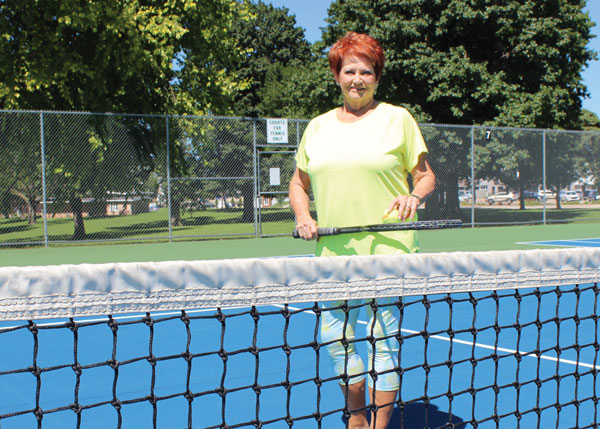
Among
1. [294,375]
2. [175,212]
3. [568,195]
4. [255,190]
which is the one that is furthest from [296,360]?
[568,195]

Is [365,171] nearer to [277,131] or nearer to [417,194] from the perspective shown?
[417,194]

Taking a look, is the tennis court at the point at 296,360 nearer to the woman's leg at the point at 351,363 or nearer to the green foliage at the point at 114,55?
the woman's leg at the point at 351,363

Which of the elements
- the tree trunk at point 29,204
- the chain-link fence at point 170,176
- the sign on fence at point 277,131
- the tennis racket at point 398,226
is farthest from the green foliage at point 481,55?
the tennis racket at point 398,226

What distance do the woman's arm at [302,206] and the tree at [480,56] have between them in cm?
A: 1923

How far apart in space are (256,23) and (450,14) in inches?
934

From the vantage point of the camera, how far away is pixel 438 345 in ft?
15.6

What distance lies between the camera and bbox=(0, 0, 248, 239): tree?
490 inches

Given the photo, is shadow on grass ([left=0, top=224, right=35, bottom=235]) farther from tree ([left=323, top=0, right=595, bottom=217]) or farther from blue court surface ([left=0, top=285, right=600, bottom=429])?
tree ([left=323, top=0, right=595, bottom=217])

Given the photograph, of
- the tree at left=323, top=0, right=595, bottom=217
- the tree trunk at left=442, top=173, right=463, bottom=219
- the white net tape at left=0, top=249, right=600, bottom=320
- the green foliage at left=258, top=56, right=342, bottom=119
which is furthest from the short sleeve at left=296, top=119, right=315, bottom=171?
the green foliage at left=258, top=56, right=342, bottom=119

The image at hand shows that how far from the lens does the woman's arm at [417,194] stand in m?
2.53

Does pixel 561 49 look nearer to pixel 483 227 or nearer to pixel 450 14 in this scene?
pixel 450 14

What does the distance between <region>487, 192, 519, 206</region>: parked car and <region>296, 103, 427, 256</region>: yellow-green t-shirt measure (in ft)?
47.3

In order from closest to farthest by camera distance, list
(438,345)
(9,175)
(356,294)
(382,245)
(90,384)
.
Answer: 1. (356,294)
2. (382,245)
3. (90,384)
4. (438,345)
5. (9,175)

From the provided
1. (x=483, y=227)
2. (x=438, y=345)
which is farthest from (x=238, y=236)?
(x=438, y=345)
